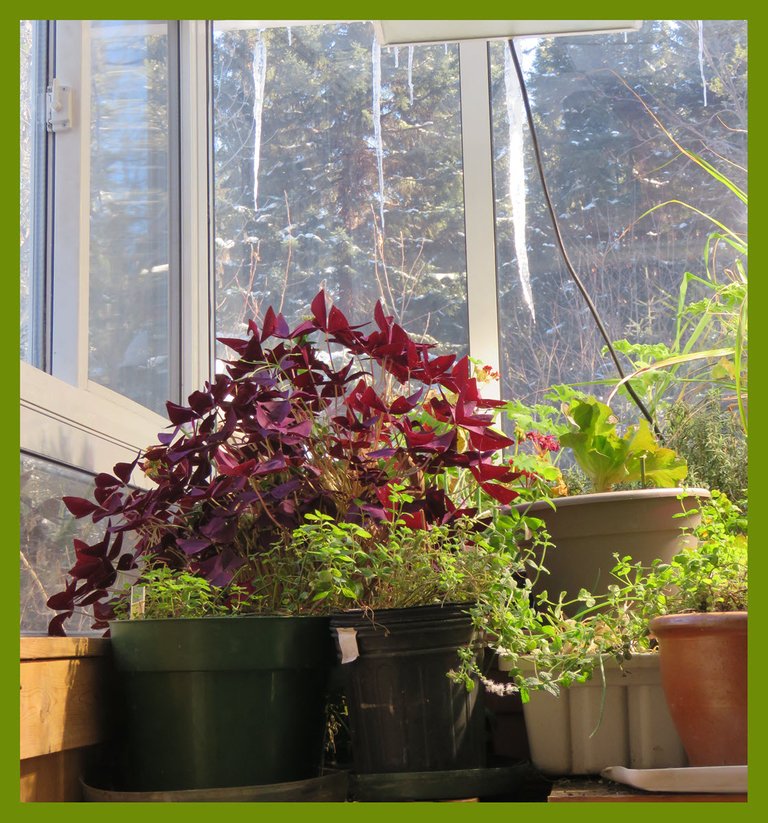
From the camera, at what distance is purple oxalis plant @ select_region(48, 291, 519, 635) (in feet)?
4.64

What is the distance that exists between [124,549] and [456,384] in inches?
33.4

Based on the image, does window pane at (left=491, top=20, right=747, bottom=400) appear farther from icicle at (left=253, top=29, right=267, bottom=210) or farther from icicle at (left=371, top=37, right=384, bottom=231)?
icicle at (left=253, top=29, right=267, bottom=210)

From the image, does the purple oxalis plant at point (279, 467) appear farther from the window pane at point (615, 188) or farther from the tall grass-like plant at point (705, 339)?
the window pane at point (615, 188)

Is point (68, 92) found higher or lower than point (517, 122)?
lower

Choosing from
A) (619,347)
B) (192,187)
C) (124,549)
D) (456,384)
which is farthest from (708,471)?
(192,187)

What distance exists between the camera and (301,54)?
2.49m

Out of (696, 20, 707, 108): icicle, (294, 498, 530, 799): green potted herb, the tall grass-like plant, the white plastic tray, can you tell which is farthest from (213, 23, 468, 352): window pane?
the white plastic tray

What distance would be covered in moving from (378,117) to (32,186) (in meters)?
1.06

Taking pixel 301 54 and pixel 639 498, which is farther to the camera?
pixel 301 54

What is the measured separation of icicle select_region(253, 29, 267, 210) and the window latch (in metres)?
0.80

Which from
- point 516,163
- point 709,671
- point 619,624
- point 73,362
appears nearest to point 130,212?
point 73,362

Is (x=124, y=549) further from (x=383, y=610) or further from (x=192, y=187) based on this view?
(x=192, y=187)

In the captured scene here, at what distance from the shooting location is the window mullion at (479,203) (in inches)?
91.8

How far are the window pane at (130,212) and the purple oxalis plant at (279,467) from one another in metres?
0.48
